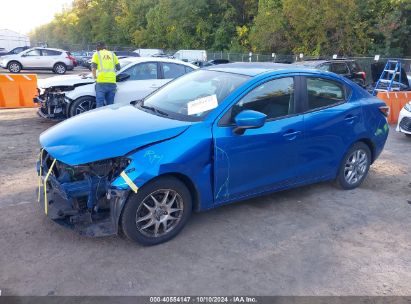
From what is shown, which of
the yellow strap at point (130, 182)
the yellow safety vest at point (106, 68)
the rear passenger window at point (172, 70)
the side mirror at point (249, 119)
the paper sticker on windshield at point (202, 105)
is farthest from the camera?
the rear passenger window at point (172, 70)

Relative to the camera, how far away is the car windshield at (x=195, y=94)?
4.17 meters

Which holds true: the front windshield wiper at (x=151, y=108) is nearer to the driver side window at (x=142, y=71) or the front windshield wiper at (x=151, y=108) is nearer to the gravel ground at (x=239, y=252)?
the gravel ground at (x=239, y=252)

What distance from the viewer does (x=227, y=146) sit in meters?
4.02

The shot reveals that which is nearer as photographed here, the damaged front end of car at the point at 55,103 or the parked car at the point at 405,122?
the parked car at the point at 405,122

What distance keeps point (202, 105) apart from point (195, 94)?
0.39 meters

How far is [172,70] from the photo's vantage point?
9250 mm

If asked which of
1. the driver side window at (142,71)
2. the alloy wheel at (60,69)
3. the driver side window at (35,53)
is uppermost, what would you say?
the driver side window at (35,53)

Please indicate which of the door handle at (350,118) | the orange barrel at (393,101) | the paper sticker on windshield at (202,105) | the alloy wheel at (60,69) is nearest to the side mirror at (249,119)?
the paper sticker on windshield at (202,105)

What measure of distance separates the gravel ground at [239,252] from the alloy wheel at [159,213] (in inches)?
6.7

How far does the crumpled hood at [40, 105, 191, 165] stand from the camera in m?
3.55

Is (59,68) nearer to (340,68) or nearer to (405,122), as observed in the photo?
(340,68)

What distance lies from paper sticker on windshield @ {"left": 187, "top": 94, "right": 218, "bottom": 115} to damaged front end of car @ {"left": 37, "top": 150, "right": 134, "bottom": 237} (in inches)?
38.6

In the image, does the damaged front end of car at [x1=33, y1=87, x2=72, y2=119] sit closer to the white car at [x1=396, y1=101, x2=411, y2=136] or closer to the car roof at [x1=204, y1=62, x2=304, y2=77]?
the car roof at [x1=204, y1=62, x2=304, y2=77]

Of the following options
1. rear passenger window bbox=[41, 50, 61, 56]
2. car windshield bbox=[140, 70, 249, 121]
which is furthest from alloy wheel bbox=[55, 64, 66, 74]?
car windshield bbox=[140, 70, 249, 121]
